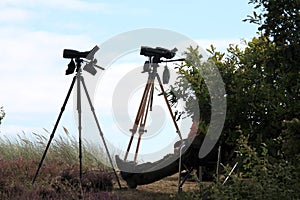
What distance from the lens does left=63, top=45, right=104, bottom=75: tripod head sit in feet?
33.5

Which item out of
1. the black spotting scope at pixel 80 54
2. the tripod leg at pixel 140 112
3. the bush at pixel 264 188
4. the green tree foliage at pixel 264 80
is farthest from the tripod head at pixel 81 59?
the bush at pixel 264 188

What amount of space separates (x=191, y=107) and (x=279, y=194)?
4.47m

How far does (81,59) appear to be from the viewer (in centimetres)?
1029

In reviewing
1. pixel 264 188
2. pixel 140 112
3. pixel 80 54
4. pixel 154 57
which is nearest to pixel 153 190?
pixel 140 112

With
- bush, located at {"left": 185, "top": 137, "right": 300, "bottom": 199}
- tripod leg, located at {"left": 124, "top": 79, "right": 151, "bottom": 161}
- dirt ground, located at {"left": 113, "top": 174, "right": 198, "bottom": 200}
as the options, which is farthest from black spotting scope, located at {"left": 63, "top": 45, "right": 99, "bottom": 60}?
bush, located at {"left": 185, "top": 137, "right": 300, "bottom": 199}

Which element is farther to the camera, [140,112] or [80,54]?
[140,112]

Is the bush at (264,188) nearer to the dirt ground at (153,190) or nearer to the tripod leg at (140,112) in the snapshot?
the dirt ground at (153,190)

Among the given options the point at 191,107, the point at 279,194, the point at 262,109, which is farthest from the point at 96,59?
the point at 279,194

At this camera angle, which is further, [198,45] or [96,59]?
[198,45]

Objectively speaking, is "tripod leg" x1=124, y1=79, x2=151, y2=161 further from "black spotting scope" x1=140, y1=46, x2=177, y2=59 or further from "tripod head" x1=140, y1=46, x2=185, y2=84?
"black spotting scope" x1=140, y1=46, x2=177, y2=59

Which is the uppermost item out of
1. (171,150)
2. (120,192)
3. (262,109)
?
(262,109)

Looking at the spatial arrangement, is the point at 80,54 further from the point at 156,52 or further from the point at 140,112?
the point at 140,112

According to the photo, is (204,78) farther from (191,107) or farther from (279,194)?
(279,194)

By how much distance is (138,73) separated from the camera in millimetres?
10609
